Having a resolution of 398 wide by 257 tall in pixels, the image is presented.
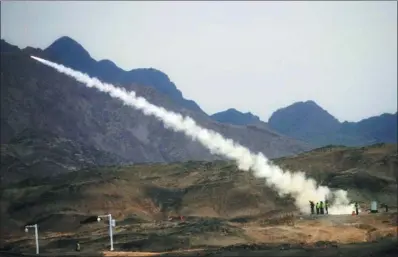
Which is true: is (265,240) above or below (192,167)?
below

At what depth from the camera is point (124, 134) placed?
19988 centimetres

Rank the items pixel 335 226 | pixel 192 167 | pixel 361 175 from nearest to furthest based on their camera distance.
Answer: pixel 335 226
pixel 361 175
pixel 192 167

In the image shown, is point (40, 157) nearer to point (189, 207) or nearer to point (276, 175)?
point (189, 207)

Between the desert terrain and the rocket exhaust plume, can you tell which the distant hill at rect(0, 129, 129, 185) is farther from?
the rocket exhaust plume

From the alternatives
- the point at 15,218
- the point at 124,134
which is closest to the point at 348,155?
the point at 15,218

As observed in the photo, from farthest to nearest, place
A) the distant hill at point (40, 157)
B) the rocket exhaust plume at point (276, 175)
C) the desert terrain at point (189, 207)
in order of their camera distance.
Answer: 1. the distant hill at point (40, 157)
2. the rocket exhaust plume at point (276, 175)
3. the desert terrain at point (189, 207)

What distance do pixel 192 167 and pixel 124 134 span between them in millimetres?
85972

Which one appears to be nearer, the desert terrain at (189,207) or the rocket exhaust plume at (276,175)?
the desert terrain at (189,207)

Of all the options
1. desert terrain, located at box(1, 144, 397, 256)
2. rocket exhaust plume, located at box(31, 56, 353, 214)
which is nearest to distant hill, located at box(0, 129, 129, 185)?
desert terrain, located at box(1, 144, 397, 256)

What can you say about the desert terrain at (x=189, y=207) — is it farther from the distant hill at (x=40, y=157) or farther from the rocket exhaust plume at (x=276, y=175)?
the distant hill at (x=40, y=157)

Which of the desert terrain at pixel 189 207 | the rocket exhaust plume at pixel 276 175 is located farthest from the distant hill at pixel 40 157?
the rocket exhaust plume at pixel 276 175

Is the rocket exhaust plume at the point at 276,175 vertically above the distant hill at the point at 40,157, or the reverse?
the distant hill at the point at 40,157

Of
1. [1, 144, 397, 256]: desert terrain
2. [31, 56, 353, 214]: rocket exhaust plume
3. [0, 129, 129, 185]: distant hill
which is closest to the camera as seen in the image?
[1, 144, 397, 256]: desert terrain

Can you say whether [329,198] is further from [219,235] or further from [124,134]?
[124,134]
